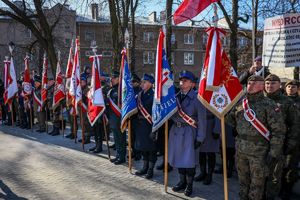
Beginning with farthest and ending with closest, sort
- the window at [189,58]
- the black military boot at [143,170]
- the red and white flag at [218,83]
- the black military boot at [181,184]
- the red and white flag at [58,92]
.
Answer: the window at [189,58] < the red and white flag at [58,92] < the black military boot at [143,170] < the black military boot at [181,184] < the red and white flag at [218,83]

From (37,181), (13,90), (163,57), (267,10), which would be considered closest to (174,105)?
(163,57)

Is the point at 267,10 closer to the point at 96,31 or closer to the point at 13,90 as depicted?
the point at 13,90

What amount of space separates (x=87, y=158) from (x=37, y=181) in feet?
7.12

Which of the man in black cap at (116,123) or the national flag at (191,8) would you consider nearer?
the national flag at (191,8)

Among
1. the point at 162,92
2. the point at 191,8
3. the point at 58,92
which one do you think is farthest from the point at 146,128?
the point at 58,92

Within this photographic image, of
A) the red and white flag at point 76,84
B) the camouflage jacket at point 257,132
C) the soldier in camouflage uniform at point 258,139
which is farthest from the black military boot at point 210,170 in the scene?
the red and white flag at point 76,84

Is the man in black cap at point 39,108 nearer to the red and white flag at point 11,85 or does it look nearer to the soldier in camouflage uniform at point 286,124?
the red and white flag at point 11,85

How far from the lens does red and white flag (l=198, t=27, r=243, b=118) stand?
5.81 meters

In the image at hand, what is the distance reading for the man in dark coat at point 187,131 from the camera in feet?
21.5

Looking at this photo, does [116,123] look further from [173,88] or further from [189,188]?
[189,188]

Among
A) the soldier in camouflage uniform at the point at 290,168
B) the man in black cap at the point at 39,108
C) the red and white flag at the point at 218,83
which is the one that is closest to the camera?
the red and white flag at the point at 218,83

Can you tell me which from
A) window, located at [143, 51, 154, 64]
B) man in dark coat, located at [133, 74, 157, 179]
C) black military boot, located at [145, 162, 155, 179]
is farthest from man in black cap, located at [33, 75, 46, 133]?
window, located at [143, 51, 154, 64]

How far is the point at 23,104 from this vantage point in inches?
607

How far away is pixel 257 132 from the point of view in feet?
17.2
